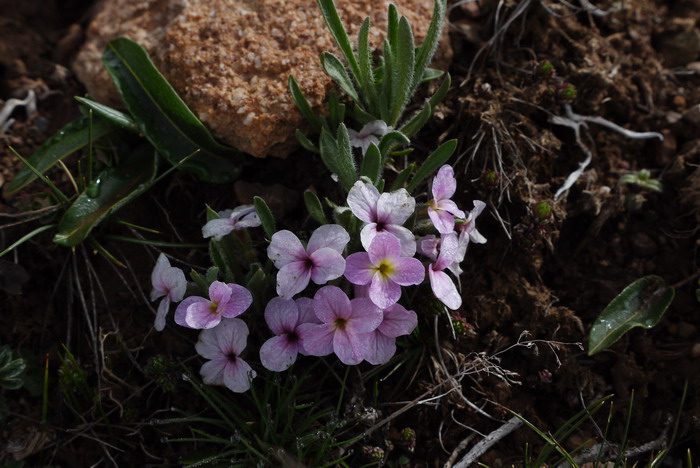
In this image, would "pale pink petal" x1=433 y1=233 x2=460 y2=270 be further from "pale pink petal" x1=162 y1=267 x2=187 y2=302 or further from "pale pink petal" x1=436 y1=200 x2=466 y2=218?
"pale pink petal" x1=162 y1=267 x2=187 y2=302

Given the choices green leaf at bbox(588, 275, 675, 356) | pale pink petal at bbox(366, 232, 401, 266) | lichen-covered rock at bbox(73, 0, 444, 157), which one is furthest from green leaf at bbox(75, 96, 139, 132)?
green leaf at bbox(588, 275, 675, 356)

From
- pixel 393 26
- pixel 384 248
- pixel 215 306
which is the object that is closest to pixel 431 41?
pixel 393 26

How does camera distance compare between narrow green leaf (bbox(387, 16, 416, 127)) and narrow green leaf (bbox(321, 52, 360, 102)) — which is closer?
narrow green leaf (bbox(387, 16, 416, 127))

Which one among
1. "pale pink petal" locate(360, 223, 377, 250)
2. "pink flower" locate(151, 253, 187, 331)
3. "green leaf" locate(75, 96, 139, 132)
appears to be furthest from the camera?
"green leaf" locate(75, 96, 139, 132)

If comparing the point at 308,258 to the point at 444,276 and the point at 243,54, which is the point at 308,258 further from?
the point at 243,54

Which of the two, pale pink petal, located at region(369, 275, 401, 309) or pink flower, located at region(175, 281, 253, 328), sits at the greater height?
pink flower, located at region(175, 281, 253, 328)

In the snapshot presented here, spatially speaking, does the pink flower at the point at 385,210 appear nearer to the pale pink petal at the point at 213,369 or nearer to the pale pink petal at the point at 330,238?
the pale pink petal at the point at 330,238
